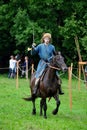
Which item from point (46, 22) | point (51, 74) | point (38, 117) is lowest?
point (38, 117)

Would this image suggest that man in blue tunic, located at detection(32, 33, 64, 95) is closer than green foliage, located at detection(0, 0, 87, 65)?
Yes

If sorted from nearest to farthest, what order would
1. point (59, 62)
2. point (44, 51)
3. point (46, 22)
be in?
point (59, 62) < point (44, 51) < point (46, 22)

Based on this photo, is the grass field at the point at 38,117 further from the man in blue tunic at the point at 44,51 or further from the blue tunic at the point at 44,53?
the blue tunic at the point at 44,53

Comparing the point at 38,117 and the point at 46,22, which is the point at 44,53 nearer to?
the point at 38,117

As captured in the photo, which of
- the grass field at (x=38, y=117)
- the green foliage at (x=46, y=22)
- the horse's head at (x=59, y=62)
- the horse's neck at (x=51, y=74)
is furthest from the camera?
the green foliage at (x=46, y=22)

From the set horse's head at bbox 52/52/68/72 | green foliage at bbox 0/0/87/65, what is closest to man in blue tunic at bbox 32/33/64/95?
horse's head at bbox 52/52/68/72

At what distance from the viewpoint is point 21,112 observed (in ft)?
51.5

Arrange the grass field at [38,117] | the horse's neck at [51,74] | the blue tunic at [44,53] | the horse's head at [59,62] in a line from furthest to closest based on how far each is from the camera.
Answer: the blue tunic at [44,53], the horse's neck at [51,74], the horse's head at [59,62], the grass field at [38,117]

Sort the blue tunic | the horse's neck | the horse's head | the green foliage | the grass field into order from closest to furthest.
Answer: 1. the grass field
2. the horse's head
3. the horse's neck
4. the blue tunic
5. the green foliage

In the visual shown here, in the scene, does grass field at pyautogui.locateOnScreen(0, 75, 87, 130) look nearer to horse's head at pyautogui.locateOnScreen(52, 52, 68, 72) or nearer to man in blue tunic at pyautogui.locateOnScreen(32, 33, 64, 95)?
man in blue tunic at pyautogui.locateOnScreen(32, 33, 64, 95)

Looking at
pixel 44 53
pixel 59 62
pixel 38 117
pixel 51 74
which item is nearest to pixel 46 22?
pixel 44 53

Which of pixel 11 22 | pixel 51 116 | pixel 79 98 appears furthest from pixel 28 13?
pixel 51 116

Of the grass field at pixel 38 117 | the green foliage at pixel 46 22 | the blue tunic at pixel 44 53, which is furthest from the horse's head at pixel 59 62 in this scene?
the green foliage at pixel 46 22

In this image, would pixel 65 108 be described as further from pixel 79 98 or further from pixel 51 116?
pixel 79 98
